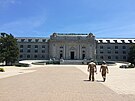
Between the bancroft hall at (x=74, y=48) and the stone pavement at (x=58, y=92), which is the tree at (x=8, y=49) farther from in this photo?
the stone pavement at (x=58, y=92)

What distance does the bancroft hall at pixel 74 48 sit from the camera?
4633 inches

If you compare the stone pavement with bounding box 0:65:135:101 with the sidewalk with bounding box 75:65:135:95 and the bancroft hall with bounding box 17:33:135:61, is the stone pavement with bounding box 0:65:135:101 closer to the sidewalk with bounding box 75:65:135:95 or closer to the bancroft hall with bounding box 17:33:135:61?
the sidewalk with bounding box 75:65:135:95

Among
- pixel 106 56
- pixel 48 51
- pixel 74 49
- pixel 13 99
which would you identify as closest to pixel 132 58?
pixel 106 56

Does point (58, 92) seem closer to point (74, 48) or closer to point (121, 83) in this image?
point (121, 83)

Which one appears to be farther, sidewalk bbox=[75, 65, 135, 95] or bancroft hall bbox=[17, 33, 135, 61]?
bancroft hall bbox=[17, 33, 135, 61]

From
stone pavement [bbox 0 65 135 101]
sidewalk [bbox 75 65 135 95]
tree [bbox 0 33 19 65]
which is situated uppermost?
tree [bbox 0 33 19 65]

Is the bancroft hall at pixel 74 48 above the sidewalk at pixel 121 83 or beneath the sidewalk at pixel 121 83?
above

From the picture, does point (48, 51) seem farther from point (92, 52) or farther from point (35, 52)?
point (92, 52)

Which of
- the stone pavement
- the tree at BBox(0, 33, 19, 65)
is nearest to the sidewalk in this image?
the stone pavement

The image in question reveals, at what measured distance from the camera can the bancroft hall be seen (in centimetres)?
11769

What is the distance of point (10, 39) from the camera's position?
72938 millimetres

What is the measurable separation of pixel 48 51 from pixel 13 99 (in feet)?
358

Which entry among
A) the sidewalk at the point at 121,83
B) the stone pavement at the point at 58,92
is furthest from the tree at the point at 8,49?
the stone pavement at the point at 58,92

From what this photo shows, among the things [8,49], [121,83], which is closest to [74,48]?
[8,49]
